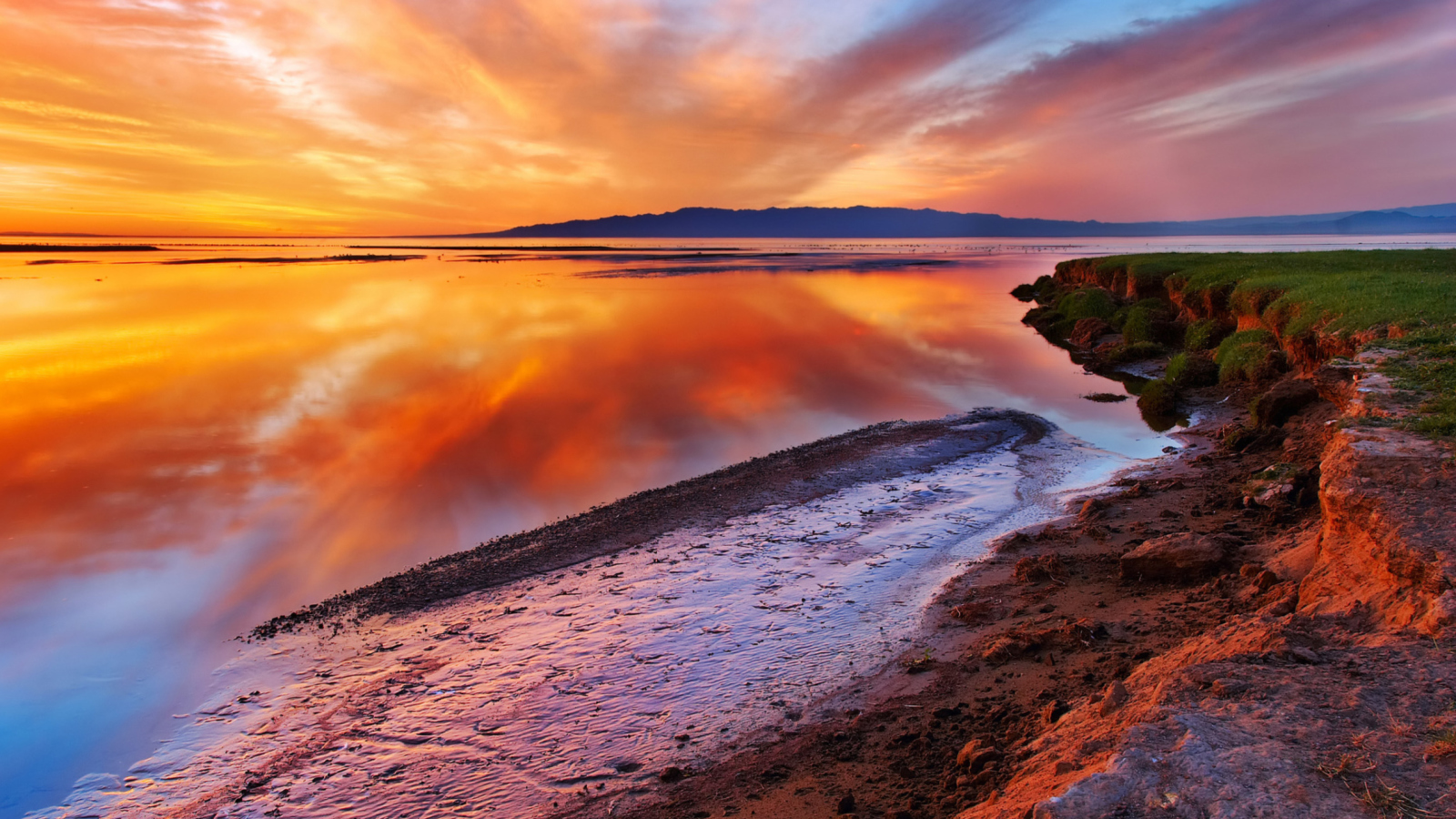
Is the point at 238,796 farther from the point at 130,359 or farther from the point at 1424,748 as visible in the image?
the point at 130,359

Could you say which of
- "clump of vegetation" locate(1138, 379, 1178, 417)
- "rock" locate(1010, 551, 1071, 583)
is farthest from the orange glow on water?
"rock" locate(1010, 551, 1071, 583)

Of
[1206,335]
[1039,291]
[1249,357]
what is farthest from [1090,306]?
[1039,291]

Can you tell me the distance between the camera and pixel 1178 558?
7.41 meters

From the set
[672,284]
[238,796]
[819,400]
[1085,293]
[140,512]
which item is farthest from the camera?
[672,284]

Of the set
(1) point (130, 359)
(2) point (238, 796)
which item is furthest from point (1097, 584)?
(1) point (130, 359)

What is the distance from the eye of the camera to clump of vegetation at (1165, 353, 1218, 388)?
57.7ft

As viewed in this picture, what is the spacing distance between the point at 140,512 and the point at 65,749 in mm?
6312

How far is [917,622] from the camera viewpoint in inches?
295

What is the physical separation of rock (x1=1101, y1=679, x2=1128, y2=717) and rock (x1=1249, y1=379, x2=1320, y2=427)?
981cm

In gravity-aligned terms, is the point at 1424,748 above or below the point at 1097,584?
above

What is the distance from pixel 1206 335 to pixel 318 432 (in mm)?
24025

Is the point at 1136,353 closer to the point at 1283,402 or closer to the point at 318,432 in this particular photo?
the point at 1283,402

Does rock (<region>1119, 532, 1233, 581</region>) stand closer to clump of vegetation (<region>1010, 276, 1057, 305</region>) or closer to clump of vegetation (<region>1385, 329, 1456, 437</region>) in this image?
clump of vegetation (<region>1385, 329, 1456, 437</region>)

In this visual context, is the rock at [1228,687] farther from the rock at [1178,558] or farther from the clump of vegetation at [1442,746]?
the rock at [1178,558]
